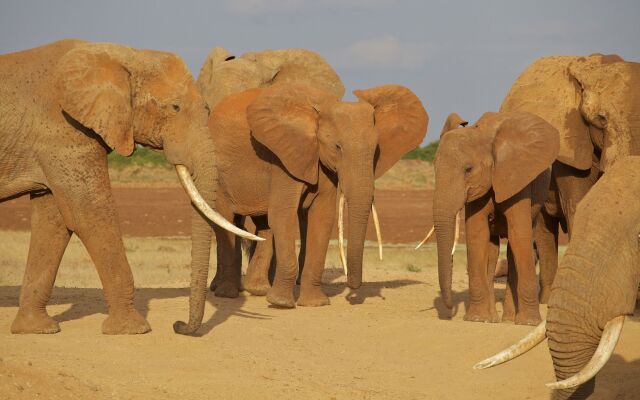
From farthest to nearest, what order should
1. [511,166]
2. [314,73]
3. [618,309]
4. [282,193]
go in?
[314,73] → [282,193] → [511,166] → [618,309]

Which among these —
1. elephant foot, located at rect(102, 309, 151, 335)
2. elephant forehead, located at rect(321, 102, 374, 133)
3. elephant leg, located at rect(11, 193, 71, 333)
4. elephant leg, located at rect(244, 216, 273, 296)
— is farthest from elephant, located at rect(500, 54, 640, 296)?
elephant leg, located at rect(11, 193, 71, 333)

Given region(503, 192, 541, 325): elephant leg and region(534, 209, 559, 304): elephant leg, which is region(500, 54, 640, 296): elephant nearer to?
region(534, 209, 559, 304): elephant leg

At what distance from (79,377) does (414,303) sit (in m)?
6.43

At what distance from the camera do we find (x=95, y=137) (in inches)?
373

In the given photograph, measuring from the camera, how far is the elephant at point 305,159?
12.1 metres

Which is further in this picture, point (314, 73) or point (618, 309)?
point (314, 73)

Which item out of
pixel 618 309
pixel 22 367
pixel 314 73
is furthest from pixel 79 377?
pixel 314 73

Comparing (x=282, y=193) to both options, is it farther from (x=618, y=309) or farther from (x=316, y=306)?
(x=618, y=309)

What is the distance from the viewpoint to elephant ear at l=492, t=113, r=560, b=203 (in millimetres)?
11328

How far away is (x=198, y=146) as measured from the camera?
369 inches

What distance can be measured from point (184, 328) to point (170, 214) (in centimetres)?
2148

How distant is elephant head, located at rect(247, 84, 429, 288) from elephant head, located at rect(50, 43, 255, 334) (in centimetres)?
275

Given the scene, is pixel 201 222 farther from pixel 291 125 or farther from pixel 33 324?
pixel 291 125

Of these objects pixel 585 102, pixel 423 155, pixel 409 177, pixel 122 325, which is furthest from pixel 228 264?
pixel 423 155
